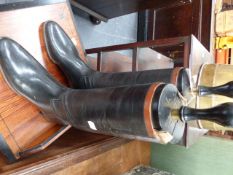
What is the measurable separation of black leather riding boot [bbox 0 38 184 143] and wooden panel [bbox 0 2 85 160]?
0.16ft

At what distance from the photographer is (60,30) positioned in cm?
82

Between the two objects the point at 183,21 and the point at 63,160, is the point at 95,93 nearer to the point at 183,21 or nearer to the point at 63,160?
the point at 63,160

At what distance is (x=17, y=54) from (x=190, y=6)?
1392 millimetres

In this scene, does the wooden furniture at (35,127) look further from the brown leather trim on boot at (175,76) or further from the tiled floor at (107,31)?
the tiled floor at (107,31)

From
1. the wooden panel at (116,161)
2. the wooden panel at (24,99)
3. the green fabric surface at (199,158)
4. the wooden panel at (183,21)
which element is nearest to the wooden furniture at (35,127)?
the wooden panel at (24,99)

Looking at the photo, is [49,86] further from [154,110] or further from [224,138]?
[224,138]

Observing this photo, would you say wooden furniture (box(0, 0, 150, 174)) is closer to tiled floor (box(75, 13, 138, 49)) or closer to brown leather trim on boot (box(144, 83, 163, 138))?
brown leather trim on boot (box(144, 83, 163, 138))

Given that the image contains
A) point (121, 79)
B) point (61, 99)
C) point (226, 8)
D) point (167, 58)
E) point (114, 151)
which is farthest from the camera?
point (226, 8)

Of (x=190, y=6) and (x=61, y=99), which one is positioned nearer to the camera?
(x=61, y=99)

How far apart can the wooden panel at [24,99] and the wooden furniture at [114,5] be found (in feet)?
1.25

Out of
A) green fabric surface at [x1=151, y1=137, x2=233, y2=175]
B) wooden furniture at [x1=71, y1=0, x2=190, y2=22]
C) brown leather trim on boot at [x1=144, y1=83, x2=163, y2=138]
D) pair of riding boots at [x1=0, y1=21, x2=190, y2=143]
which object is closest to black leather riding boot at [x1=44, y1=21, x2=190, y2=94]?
pair of riding boots at [x1=0, y1=21, x2=190, y2=143]

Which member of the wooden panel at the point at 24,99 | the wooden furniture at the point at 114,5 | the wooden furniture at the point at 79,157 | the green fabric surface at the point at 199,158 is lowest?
the green fabric surface at the point at 199,158

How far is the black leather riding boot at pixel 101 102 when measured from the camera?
18.9 inches

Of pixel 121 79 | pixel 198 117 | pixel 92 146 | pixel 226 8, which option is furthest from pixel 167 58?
pixel 226 8
